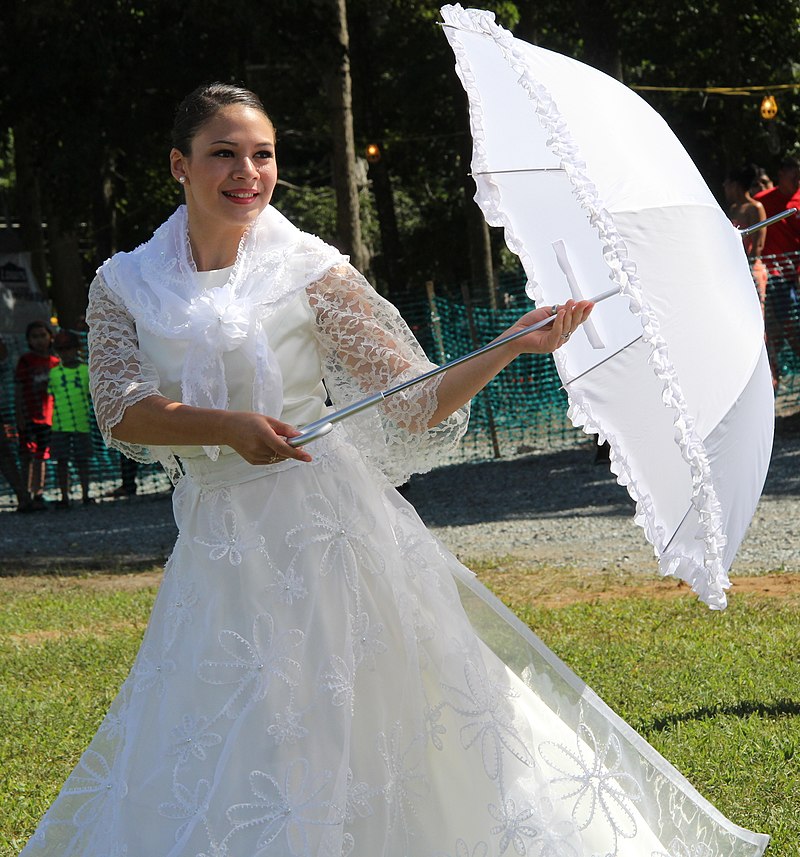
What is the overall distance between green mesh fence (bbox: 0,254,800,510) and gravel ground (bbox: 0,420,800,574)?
0.49 metres

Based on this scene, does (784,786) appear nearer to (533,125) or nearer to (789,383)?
(533,125)

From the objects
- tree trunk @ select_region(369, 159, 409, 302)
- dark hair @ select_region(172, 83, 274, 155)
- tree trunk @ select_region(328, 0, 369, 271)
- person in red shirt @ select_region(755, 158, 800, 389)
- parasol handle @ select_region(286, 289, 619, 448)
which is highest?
dark hair @ select_region(172, 83, 274, 155)

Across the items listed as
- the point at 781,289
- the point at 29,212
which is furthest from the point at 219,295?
the point at 29,212

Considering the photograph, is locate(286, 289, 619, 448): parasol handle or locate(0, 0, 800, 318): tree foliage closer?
locate(286, 289, 619, 448): parasol handle

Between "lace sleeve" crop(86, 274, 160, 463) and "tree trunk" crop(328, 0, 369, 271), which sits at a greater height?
"lace sleeve" crop(86, 274, 160, 463)

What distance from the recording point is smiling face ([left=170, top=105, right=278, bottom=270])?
3.31 meters

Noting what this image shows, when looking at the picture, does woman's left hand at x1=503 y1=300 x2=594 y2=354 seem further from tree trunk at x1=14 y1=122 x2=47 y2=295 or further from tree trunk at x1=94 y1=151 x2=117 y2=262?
tree trunk at x1=14 y1=122 x2=47 y2=295

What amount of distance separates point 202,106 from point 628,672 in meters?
3.60

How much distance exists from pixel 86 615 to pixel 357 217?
26.2ft

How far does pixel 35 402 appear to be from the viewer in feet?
49.6

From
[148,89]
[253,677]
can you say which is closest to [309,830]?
[253,677]

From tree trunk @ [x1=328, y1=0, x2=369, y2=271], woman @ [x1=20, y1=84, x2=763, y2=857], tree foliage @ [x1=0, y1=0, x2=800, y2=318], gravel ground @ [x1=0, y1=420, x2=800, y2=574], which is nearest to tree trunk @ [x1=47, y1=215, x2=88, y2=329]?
tree foliage @ [x1=0, y1=0, x2=800, y2=318]

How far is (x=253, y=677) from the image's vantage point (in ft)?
10.6

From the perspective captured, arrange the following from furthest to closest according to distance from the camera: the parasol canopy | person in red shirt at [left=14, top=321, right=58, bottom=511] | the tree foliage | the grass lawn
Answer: the tree foliage
person in red shirt at [left=14, top=321, right=58, bottom=511]
the grass lawn
the parasol canopy
